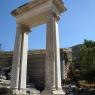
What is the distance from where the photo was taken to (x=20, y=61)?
53.3 feet

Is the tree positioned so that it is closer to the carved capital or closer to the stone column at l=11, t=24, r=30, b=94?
the carved capital

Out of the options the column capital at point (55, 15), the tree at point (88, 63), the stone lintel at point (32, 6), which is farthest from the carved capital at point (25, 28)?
the tree at point (88, 63)

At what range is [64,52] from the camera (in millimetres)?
42062

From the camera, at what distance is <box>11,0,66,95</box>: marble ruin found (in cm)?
1326

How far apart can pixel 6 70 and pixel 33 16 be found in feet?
67.9

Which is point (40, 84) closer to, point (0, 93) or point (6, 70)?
point (6, 70)

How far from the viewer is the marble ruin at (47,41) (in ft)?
43.5

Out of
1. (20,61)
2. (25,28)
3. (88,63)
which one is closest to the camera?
(20,61)

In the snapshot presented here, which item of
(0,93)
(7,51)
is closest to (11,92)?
(0,93)

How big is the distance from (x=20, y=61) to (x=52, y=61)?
391 cm

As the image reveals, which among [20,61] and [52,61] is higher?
[20,61]

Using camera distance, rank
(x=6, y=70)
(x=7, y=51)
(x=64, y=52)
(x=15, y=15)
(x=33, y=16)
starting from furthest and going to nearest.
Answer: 1. (x=7, y=51)
2. (x=64, y=52)
3. (x=6, y=70)
4. (x=15, y=15)
5. (x=33, y=16)

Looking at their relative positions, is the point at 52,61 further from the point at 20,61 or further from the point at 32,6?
the point at 32,6

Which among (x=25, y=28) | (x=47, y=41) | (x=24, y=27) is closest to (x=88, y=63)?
(x=25, y=28)
